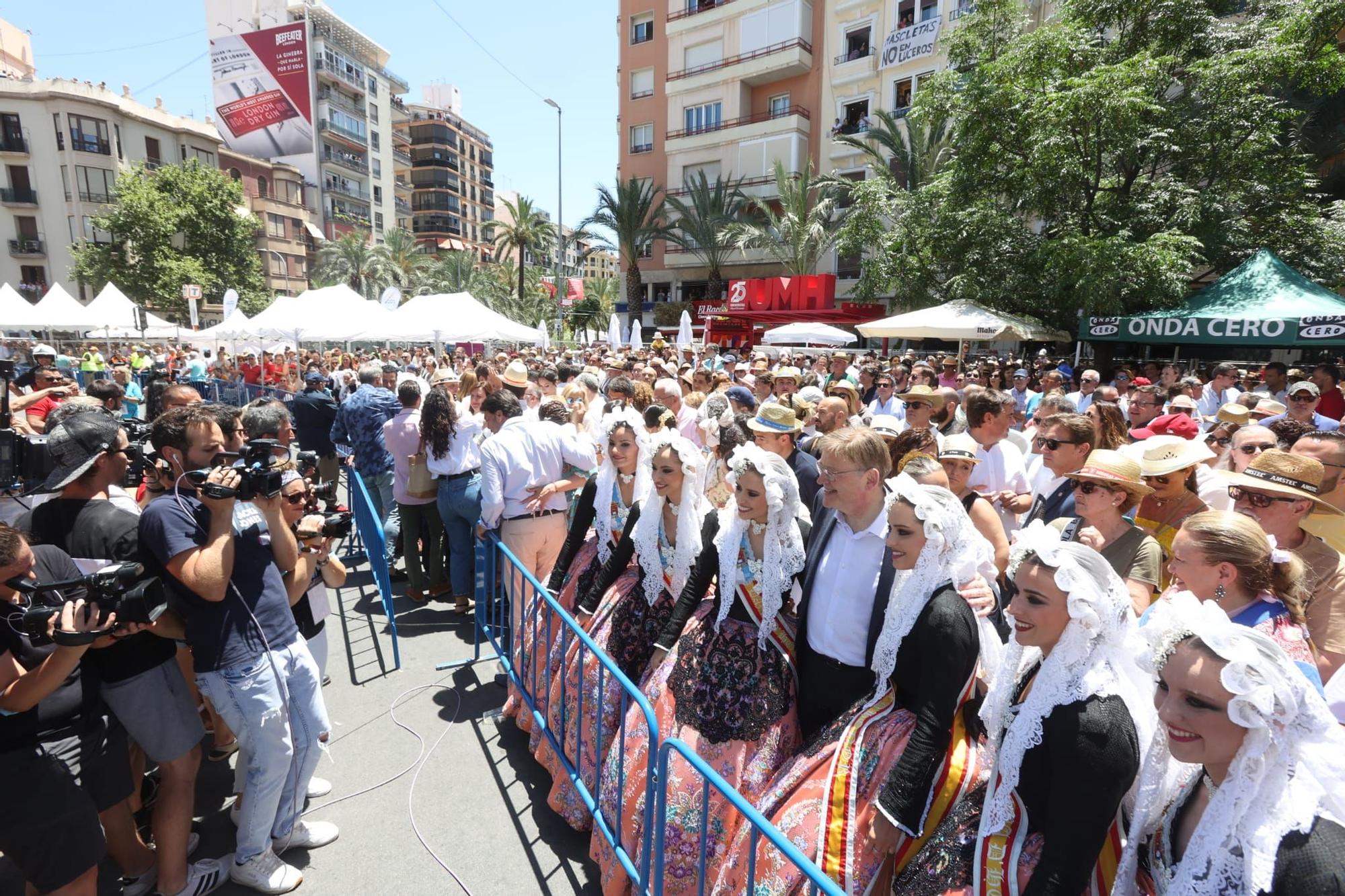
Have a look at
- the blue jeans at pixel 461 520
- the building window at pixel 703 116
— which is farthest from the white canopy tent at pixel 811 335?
the building window at pixel 703 116

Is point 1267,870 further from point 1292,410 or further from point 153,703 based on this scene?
point 1292,410

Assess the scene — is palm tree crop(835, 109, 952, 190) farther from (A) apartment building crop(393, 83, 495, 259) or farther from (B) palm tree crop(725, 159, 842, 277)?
(A) apartment building crop(393, 83, 495, 259)

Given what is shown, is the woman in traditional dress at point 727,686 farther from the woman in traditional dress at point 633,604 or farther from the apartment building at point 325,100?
the apartment building at point 325,100

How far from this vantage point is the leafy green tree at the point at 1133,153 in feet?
39.5

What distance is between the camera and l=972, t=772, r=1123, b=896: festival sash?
171 cm

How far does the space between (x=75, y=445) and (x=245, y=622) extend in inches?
44.6

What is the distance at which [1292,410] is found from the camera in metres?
6.78

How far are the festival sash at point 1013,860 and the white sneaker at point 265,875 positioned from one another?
285 centimetres

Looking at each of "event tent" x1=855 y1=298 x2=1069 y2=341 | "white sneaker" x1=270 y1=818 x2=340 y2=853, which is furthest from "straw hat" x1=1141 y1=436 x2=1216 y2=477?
"event tent" x1=855 y1=298 x2=1069 y2=341

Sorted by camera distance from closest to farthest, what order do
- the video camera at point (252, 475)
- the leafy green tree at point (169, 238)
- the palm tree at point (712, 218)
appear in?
the video camera at point (252, 475), the leafy green tree at point (169, 238), the palm tree at point (712, 218)

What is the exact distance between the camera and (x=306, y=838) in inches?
123

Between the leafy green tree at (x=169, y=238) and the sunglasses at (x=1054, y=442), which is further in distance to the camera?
the leafy green tree at (x=169, y=238)

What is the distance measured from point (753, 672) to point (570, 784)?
4.56 ft

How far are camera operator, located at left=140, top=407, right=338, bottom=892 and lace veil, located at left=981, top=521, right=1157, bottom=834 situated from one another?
2.74m
